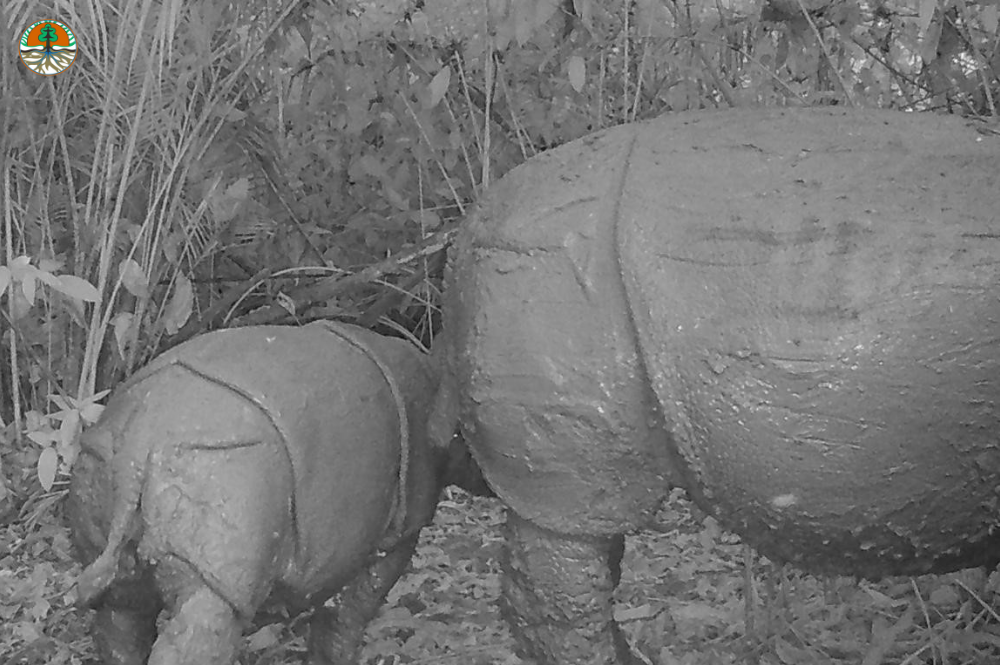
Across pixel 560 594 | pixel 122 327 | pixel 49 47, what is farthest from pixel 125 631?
pixel 49 47

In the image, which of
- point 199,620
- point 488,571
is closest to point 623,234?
point 199,620

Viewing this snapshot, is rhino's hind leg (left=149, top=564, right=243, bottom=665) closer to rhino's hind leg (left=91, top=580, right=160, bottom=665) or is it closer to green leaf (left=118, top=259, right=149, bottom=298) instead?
rhino's hind leg (left=91, top=580, right=160, bottom=665)

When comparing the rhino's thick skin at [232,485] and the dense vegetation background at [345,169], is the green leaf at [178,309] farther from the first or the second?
the rhino's thick skin at [232,485]

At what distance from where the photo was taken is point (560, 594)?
167cm

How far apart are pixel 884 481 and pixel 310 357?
0.94 meters

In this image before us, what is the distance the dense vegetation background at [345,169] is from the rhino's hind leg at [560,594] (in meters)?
0.77

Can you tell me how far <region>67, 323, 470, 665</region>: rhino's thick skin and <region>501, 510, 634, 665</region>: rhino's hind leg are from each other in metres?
0.27

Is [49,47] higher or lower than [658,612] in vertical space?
higher

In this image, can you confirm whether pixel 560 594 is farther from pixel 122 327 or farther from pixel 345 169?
pixel 345 169

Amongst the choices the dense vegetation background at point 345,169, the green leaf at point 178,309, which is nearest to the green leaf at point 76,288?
the dense vegetation background at point 345,169

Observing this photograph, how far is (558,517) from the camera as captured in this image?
5.35ft

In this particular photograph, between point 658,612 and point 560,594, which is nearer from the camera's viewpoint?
point 560,594

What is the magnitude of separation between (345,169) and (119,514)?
2.21 m

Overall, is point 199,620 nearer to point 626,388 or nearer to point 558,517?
point 558,517
